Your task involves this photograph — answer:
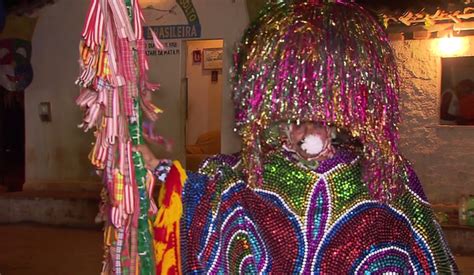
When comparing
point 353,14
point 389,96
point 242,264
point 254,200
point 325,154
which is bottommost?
point 242,264

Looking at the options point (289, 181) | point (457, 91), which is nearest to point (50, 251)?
point (457, 91)

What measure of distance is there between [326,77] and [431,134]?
16.8ft

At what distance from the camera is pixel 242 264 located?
8.02 feet

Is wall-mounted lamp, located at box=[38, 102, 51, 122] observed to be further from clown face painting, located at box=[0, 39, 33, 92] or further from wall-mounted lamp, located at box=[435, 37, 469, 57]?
wall-mounted lamp, located at box=[435, 37, 469, 57]

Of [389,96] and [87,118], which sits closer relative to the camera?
[87,118]

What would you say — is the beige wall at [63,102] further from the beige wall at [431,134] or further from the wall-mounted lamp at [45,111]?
the beige wall at [431,134]

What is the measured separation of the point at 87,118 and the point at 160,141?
36cm

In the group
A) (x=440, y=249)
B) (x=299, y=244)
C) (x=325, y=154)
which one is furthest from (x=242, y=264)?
(x=440, y=249)

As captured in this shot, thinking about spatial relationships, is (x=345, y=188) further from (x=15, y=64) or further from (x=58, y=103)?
(x=58, y=103)

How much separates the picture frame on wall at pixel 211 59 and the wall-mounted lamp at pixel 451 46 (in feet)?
12.4

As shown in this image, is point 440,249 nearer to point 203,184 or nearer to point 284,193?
point 284,193

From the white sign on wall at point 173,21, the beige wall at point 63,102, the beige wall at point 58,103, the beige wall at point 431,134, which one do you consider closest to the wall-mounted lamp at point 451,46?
the beige wall at point 431,134

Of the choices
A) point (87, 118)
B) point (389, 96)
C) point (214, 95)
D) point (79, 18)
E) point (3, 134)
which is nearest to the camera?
point (87, 118)

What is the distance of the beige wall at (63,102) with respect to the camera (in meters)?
8.30
